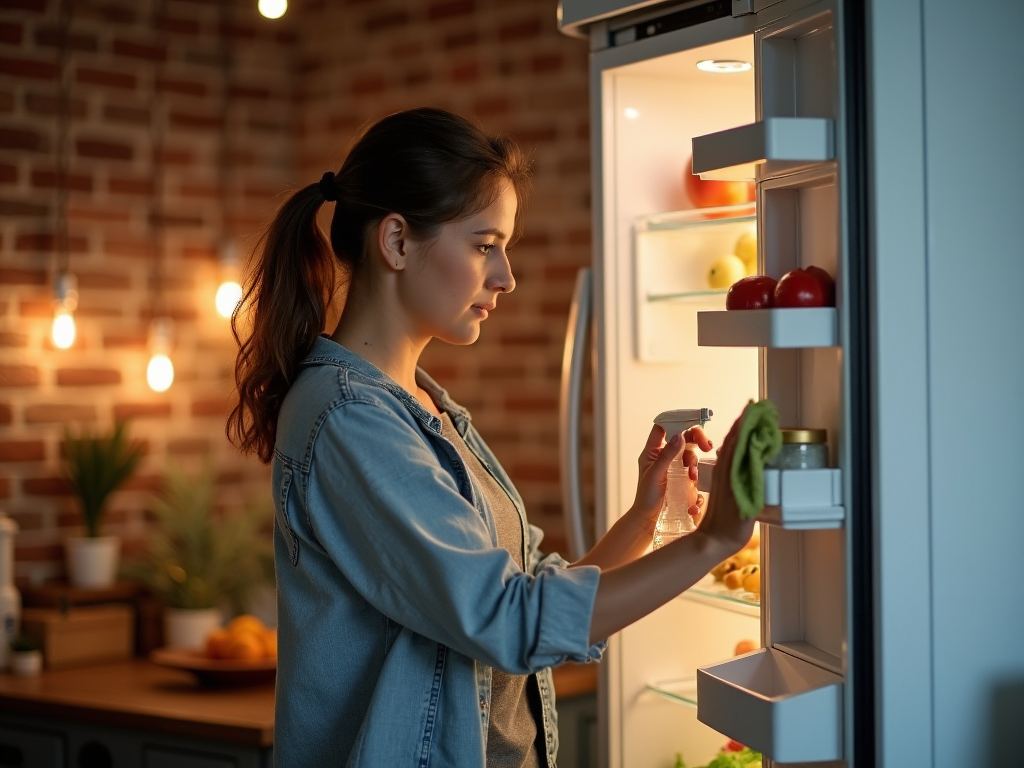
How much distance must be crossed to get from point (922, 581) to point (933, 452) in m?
0.15

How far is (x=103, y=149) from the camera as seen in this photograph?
3279mm

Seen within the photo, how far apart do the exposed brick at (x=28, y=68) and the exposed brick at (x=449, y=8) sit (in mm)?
1021

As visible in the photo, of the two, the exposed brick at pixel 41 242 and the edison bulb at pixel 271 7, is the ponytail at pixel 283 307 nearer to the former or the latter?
the edison bulb at pixel 271 7

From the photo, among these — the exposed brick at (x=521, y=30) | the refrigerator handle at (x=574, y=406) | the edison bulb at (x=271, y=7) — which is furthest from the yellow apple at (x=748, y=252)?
the exposed brick at (x=521, y=30)

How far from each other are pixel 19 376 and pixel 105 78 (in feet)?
2.77

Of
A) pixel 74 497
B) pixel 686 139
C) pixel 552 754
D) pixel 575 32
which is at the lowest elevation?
pixel 552 754

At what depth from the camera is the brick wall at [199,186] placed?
3.11m

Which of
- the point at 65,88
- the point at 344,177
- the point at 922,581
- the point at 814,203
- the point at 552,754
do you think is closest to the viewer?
the point at 922,581

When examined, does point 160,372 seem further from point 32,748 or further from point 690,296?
point 690,296

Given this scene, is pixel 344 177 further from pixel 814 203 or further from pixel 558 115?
pixel 558 115

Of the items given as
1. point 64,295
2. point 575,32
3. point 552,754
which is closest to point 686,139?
point 575,32

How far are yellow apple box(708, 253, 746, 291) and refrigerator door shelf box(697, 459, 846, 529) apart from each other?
0.75m

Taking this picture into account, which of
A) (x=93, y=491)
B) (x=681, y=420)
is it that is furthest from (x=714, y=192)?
(x=93, y=491)

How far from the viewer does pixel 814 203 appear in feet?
5.20
